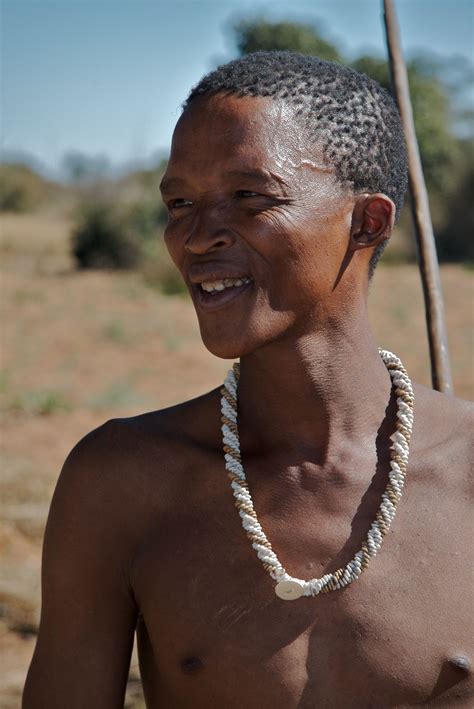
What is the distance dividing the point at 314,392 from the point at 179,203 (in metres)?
0.48

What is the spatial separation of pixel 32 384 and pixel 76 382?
482 millimetres

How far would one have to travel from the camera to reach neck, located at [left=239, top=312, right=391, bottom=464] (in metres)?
2.04

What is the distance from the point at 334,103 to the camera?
201 cm

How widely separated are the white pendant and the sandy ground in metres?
2.25

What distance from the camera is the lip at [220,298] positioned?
1.89 meters

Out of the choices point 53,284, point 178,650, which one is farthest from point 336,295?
point 53,284

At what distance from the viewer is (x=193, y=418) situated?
2.16 m

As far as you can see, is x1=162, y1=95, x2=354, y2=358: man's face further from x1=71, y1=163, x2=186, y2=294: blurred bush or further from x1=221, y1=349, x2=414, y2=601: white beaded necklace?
x1=71, y1=163, x2=186, y2=294: blurred bush

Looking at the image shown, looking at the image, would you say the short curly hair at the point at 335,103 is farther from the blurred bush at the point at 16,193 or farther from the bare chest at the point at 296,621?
the blurred bush at the point at 16,193

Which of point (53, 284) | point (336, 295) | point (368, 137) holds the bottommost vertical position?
point (53, 284)

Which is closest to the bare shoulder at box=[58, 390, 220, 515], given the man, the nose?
the man

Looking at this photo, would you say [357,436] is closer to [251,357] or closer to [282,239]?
[251,357]

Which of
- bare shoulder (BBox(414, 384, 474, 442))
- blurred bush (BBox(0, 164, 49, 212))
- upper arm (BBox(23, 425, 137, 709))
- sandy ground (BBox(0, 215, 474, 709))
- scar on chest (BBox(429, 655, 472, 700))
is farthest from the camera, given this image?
blurred bush (BBox(0, 164, 49, 212))

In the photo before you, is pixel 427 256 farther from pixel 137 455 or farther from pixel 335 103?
pixel 137 455
